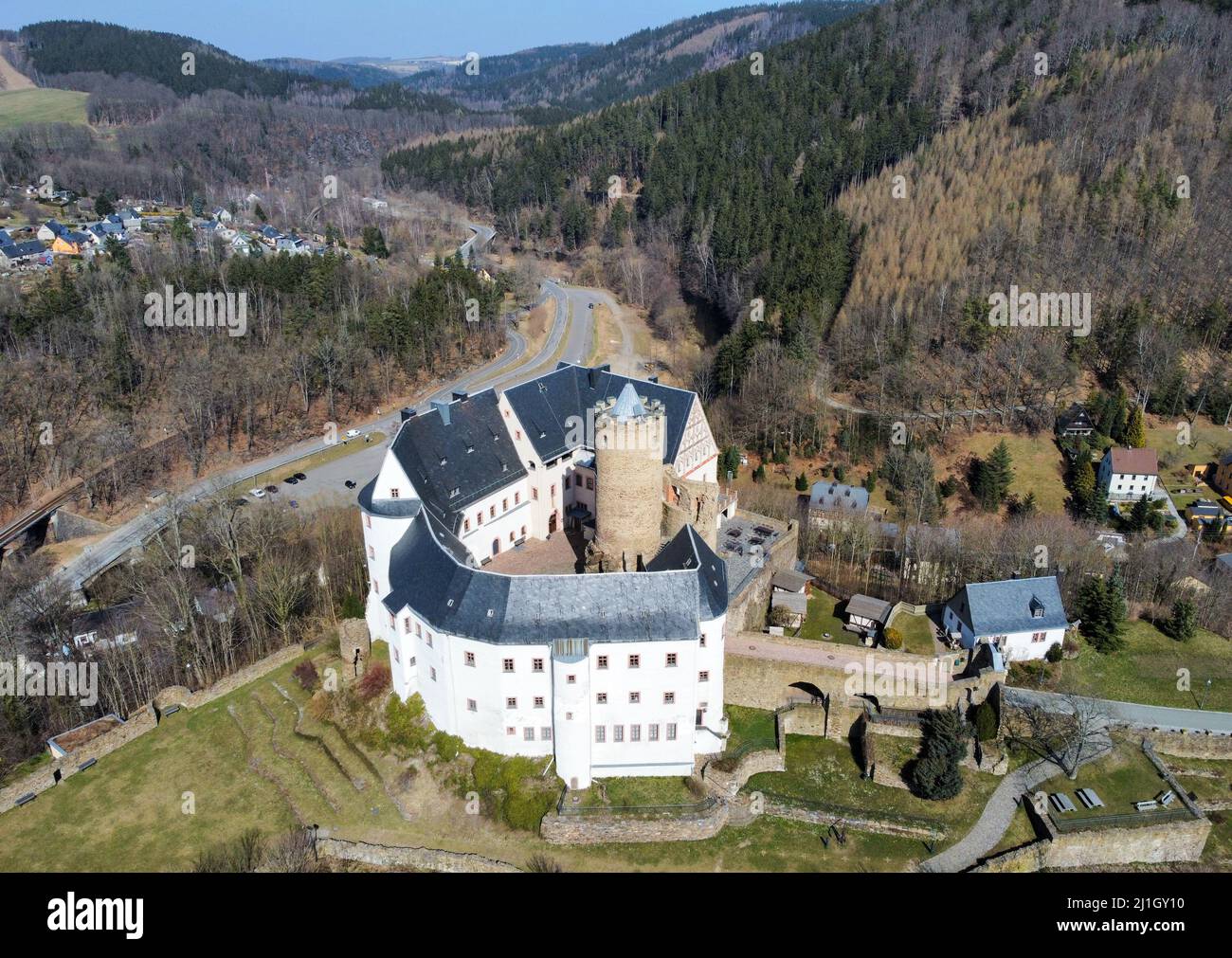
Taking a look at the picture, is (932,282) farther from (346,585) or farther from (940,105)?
(346,585)

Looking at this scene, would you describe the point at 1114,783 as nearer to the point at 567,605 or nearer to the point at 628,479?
the point at 628,479

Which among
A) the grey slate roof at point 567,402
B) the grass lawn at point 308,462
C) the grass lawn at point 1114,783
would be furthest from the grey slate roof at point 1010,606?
the grass lawn at point 308,462

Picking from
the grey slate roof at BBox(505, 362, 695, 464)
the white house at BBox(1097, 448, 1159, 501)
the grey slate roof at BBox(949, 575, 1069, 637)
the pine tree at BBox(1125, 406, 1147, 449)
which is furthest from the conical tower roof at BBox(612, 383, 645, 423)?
the pine tree at BBox(1125, 406, 1147, 449)

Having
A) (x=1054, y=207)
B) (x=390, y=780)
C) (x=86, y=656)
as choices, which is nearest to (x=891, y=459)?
(x=1054, y=207)

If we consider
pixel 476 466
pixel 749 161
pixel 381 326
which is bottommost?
pixel 476 466

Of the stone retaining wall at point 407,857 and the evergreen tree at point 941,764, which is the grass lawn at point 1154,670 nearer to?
the evergreen tree at point 941,764

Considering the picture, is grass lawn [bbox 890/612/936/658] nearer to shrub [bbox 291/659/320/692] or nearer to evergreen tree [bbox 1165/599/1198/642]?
evergreen tree [bbox 1165/599/1198/642]
